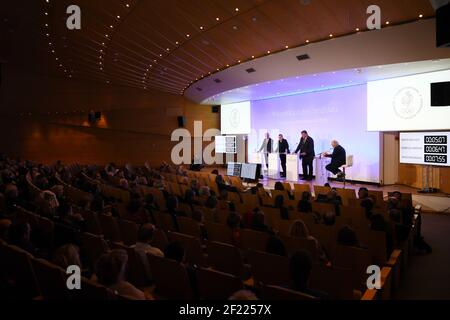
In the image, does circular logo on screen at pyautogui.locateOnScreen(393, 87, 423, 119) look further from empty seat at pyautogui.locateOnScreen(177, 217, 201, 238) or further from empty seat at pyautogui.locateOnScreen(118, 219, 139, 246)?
empty seat at pyautogui.locateOnScreen(118, 219, 139, 246)

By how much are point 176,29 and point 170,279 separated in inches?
355

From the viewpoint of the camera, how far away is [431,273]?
511 cm

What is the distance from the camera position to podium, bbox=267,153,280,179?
15578 millimetres

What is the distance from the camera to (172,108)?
22.5 meters

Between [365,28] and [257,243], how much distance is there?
668 cm

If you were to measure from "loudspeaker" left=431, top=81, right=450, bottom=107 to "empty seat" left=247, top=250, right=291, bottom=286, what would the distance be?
8003mm

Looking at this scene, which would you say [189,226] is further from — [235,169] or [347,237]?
[235,169]

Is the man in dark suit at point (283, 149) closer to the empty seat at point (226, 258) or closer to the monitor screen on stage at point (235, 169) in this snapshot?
the monitor screen on stage at point (235, 169)

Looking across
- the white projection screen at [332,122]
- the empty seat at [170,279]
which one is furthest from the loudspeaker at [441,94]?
the empty seat at [170,279]

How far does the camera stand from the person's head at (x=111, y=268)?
112 inches

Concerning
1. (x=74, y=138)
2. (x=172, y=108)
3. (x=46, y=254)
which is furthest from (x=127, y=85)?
(x=46, y=254)

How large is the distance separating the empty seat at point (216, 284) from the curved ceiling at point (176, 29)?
678cm

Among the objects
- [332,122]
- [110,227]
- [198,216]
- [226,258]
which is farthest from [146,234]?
[332,122]
